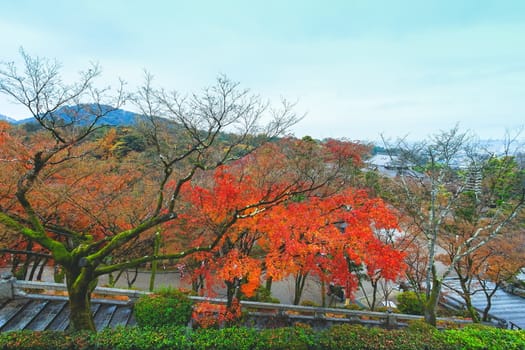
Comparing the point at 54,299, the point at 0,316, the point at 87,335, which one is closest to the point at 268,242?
the point at 87,335

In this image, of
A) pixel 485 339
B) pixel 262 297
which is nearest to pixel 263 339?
pixel 485 339

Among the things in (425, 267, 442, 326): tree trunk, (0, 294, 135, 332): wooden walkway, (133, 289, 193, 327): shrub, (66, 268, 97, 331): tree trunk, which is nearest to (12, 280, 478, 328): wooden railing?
(0, 294, 135, 332): wooden walkway

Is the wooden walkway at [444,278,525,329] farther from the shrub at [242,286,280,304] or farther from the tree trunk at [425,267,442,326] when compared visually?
the shrub at [242,286,280,304]

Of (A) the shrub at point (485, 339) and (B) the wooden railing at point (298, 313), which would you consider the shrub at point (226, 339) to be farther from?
(A) the shrub at point (485, 339)

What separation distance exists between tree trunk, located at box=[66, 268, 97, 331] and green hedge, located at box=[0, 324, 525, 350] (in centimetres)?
63

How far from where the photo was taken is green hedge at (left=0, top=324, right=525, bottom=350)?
6114mm

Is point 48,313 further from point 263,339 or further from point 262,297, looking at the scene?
point 262,297

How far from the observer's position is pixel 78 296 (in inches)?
271

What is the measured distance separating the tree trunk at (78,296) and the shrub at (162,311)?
1.80 meters

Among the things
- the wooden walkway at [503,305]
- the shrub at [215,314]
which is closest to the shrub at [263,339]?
the shrub at [215,314]

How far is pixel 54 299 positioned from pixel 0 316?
4.66ft

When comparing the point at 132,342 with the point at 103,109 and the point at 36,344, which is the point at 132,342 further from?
the point at 103,109

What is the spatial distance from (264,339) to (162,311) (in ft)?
12.6

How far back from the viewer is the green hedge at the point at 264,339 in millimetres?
6114
